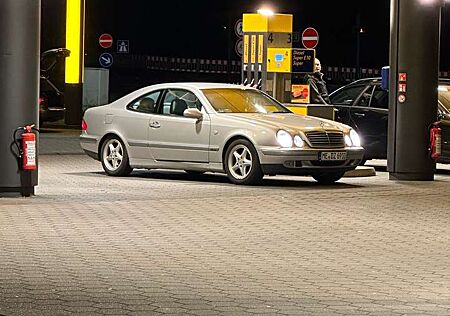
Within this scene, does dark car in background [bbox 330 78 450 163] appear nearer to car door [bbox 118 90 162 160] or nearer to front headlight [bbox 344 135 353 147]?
front headlight [bbox 344 135 353 147]

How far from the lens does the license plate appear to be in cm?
1758

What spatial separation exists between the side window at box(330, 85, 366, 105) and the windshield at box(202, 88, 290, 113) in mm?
2864

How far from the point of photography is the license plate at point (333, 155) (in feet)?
57.7

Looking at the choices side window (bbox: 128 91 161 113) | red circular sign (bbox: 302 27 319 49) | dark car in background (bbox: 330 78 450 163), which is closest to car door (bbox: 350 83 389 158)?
dark car in background (bbox: 330 78 450 163)

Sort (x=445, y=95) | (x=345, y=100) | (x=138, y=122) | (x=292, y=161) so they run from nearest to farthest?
(x=292, y=161)
(x=138, y=122)
(x=445, y=95)
(x=345, y=100)

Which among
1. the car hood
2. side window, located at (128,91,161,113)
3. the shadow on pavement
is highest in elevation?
side window, located at (128,91,161,113)

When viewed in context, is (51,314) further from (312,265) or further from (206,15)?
(206,15)

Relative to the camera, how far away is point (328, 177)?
60.6ft

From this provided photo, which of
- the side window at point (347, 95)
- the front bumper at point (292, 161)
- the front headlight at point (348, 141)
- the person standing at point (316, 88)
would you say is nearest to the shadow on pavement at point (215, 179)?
the front bumper at point (292, 161)

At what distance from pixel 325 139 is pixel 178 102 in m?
2.31

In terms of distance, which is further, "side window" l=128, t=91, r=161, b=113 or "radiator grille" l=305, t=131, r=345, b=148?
"side window" l=128, t=91, r=161, b=113

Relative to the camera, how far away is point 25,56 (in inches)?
598

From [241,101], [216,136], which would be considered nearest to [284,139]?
[216,136]

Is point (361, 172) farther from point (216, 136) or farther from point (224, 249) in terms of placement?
point (224, 249)
